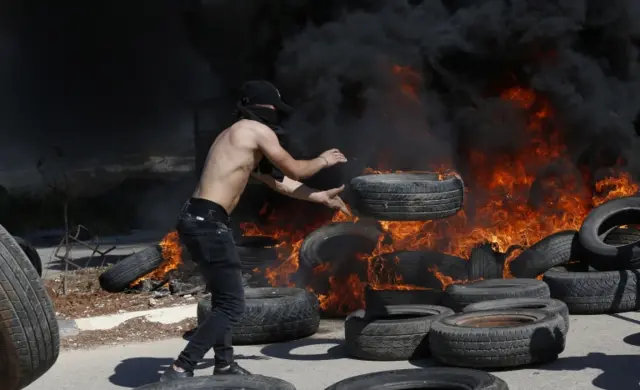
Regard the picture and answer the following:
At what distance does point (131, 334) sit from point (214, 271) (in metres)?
2.96

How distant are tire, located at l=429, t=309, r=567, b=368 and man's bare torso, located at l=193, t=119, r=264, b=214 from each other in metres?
1.91

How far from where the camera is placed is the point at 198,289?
36.6ft

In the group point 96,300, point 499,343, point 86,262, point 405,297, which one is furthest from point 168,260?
point 499,343

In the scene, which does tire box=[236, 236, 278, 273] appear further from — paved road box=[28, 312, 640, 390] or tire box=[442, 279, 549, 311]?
tire box=[442, 279, 549, 311]

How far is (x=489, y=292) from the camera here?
343 inches

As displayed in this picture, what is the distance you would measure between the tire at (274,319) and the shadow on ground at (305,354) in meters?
0.10

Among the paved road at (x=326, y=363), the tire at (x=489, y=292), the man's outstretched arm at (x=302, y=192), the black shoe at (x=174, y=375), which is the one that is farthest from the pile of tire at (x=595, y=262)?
the black shoe at (x=174, y=375)

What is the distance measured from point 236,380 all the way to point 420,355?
224 centimetres

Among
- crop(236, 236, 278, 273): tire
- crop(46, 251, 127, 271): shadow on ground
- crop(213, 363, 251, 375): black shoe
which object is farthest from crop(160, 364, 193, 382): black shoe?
crop(46, 251, 127, 271): shadow on ground

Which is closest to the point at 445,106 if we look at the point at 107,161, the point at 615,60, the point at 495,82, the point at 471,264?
the point at 495,82

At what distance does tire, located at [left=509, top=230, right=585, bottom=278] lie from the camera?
1022 centimetres

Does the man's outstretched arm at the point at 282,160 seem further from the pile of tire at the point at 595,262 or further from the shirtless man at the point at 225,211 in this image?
the pile of tire at the point at 595,262

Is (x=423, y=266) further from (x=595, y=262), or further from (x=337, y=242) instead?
(x=595, y=262)

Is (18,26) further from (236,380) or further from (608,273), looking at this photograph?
(236,380)
